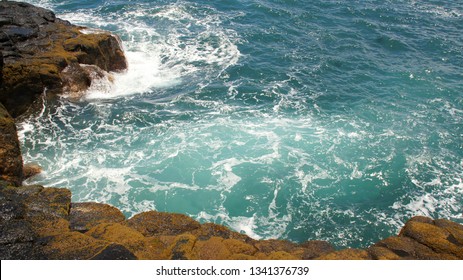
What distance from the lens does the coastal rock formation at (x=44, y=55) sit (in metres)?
21.2

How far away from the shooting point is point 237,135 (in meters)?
21.4

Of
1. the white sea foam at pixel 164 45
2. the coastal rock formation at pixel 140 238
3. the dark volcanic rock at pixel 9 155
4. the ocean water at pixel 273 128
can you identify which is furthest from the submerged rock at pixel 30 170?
the white sea foam at pixel 164 45

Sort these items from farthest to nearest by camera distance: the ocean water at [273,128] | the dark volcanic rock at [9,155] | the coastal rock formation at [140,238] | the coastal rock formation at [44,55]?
the coastal rock formation at [44,55], the ocean water at [273,128], the dark volcanic rock at [9,155], the coastal rock formation at [140,238]

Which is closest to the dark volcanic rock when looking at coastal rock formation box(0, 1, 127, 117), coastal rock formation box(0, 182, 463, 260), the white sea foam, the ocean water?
the ocean water

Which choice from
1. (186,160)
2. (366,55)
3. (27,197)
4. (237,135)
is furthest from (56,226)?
(366,55)

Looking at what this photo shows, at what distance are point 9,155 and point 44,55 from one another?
36.4ft

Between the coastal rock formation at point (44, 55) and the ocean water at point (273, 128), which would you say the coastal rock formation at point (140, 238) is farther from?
the coastal rock formation at point (44, 55)

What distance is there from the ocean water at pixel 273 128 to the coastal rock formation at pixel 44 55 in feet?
4.06

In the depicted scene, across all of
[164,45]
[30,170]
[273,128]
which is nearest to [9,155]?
[30,170]

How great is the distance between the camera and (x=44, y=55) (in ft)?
76.4

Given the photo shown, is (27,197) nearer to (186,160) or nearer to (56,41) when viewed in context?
(186,160)

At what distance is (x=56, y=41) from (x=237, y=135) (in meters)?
15.3

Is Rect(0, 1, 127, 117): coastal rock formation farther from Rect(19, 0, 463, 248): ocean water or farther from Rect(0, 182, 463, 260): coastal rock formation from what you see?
Rect(0, 182, 463, 260): coastal rock formation
